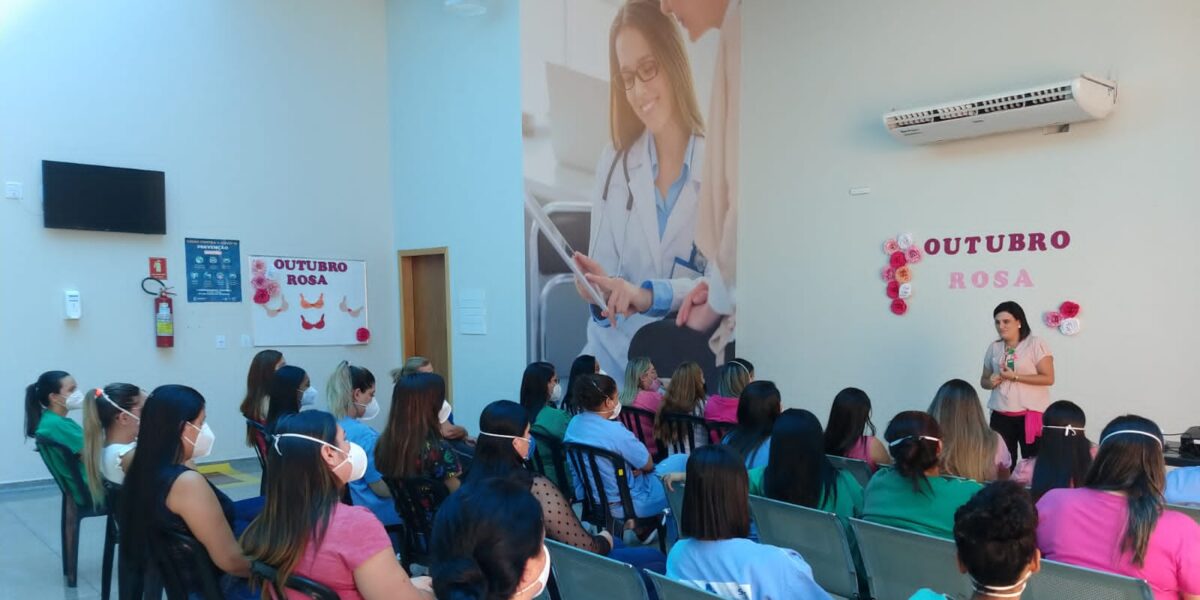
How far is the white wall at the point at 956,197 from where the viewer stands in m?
4.78

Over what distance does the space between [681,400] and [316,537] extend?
264cm

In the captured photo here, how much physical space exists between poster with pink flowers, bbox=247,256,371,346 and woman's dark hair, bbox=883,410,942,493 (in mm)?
5910

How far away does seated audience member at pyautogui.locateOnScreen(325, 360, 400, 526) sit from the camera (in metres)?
3.45

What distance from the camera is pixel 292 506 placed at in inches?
73.6

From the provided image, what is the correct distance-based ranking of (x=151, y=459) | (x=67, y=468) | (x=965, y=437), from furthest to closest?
(x=67, y=468) < (x=965, y=437) < (x=151, y=459)

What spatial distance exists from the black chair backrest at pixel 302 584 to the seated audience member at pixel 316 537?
0.01 meters

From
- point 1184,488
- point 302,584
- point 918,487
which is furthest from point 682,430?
point 302,584

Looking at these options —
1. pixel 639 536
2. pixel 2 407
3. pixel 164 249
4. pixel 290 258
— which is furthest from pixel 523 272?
pixel 2 407

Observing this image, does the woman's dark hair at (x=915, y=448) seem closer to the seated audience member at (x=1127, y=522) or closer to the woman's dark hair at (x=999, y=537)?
the seated audience member at (x=1127, y=522)

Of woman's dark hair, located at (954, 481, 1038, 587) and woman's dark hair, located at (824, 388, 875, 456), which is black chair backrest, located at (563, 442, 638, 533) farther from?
woman's dark hair, located at (954, 481, 1038, 587)

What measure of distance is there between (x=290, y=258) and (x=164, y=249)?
1022 millimetres

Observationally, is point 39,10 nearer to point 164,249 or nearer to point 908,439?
point 164,249

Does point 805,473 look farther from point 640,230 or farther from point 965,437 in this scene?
point 640,230

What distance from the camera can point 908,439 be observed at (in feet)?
8.04
